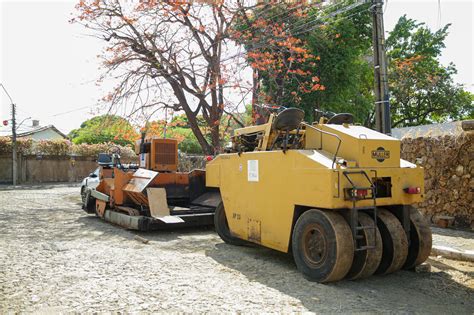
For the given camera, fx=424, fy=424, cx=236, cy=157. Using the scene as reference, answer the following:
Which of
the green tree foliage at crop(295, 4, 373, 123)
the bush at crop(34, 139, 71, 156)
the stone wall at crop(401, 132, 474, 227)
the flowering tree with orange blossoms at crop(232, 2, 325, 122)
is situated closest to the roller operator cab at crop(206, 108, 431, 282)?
the stone wall at crop(401, 132, 474, 227)

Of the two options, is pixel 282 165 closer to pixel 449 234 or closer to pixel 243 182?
pixel 243 182

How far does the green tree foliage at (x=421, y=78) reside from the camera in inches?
914

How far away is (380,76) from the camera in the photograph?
8.96 metres

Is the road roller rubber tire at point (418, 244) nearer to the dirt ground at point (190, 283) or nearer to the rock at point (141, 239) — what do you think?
the dirt ground at point (190, 283)

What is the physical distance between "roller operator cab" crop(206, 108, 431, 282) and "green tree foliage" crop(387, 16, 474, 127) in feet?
60.5

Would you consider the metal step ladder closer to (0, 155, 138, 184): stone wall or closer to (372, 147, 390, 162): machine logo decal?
(372, 147, 390, 162): machine logo decal

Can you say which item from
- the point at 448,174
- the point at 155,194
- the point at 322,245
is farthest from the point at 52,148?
the point at 322,245

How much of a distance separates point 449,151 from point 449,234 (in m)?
1.96

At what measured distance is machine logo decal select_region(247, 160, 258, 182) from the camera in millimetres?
6566

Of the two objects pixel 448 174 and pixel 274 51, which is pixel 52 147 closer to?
pixel 274 51

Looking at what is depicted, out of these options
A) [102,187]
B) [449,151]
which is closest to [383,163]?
[449,151]

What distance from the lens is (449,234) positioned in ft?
28.2

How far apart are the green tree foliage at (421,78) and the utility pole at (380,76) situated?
15036 millimetres

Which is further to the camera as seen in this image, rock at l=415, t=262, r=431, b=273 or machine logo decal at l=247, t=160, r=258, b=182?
machine logo decal at l=247, t=160, r=258, b=182
